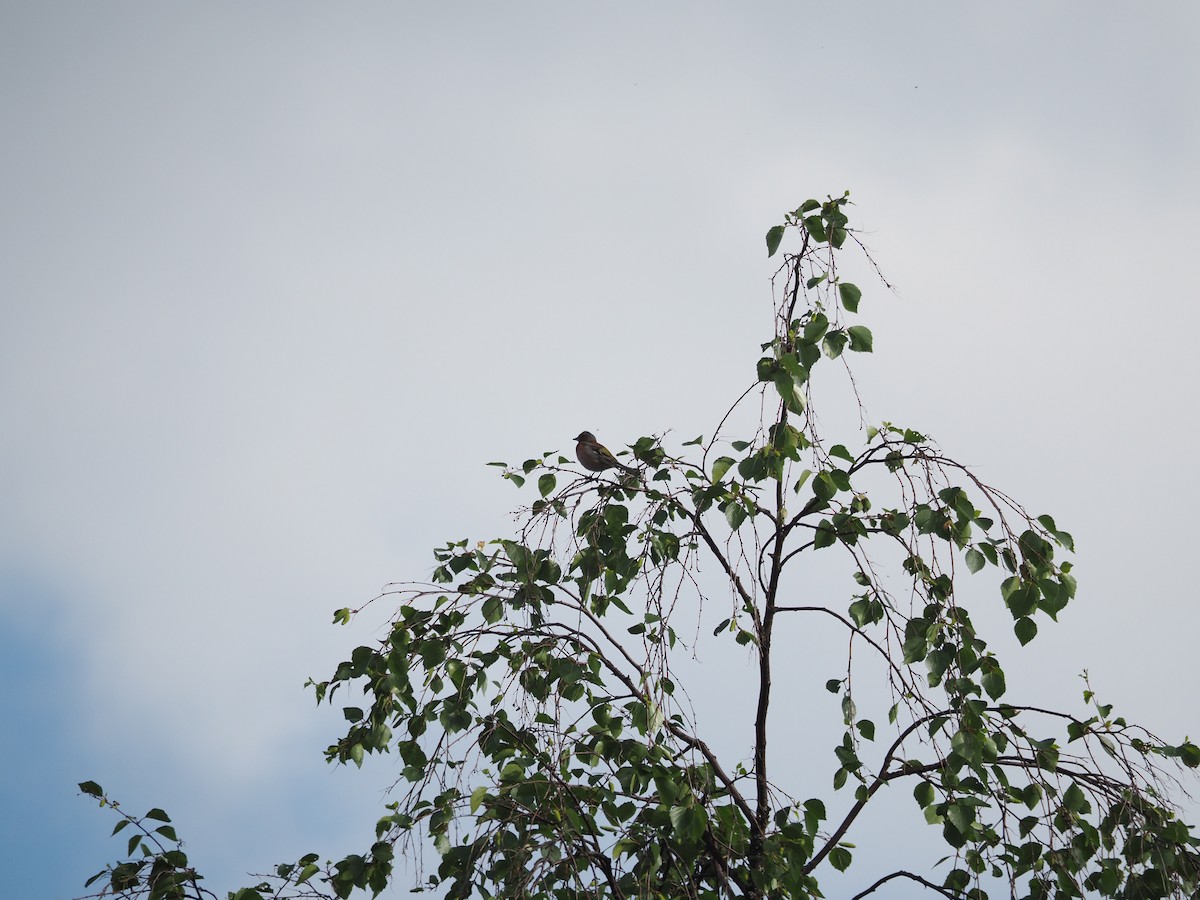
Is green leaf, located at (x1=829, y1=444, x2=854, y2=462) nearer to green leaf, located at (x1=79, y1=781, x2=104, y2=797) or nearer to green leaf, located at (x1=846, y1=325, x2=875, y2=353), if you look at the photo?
green leaf, located at (x1=846, y1=325, x2=875, y2=353)

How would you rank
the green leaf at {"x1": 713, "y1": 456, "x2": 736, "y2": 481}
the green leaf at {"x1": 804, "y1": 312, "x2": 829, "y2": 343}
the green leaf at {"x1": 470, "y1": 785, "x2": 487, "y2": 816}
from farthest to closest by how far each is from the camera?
the green leaf at {"x1": 713, "y1": 456, "x2": 736, "y2": 481} → the green leaf at {"x1": 804, "y1": 312, "x2": 829, "y2": 343} → the green leaf at {"x1": 470, "y1": 785, "x2": 487, "y2": 816}

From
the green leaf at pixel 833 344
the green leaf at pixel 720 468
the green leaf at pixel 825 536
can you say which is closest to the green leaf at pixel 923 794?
the green leaf at pixel 825 536

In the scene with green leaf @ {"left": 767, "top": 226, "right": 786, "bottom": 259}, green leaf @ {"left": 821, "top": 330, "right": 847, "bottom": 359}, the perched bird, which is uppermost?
the perched bird

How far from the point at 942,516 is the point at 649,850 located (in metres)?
1.33

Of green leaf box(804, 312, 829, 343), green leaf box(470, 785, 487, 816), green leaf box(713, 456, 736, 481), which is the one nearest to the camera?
green leaf box(470, 785, 487, 816)

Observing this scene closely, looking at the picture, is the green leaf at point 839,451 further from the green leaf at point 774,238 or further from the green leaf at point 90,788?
the green leaf at point 90,788

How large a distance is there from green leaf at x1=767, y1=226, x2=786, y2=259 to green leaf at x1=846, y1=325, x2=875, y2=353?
1.24 feet

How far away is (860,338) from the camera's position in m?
3.31

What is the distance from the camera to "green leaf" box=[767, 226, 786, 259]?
11.5 feet

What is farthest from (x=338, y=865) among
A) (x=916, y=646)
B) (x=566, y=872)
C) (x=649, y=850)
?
(x=916, y=646)

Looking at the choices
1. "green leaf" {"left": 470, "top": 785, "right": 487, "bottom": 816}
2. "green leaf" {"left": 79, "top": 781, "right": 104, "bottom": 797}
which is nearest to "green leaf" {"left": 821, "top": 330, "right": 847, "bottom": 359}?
"green leaf" {"left": 470, "top": 785, "right": 487, "bottom": 816}

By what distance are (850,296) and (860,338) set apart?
13 cm

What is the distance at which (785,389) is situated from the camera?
3.17 m

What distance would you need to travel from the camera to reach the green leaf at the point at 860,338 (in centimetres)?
330
